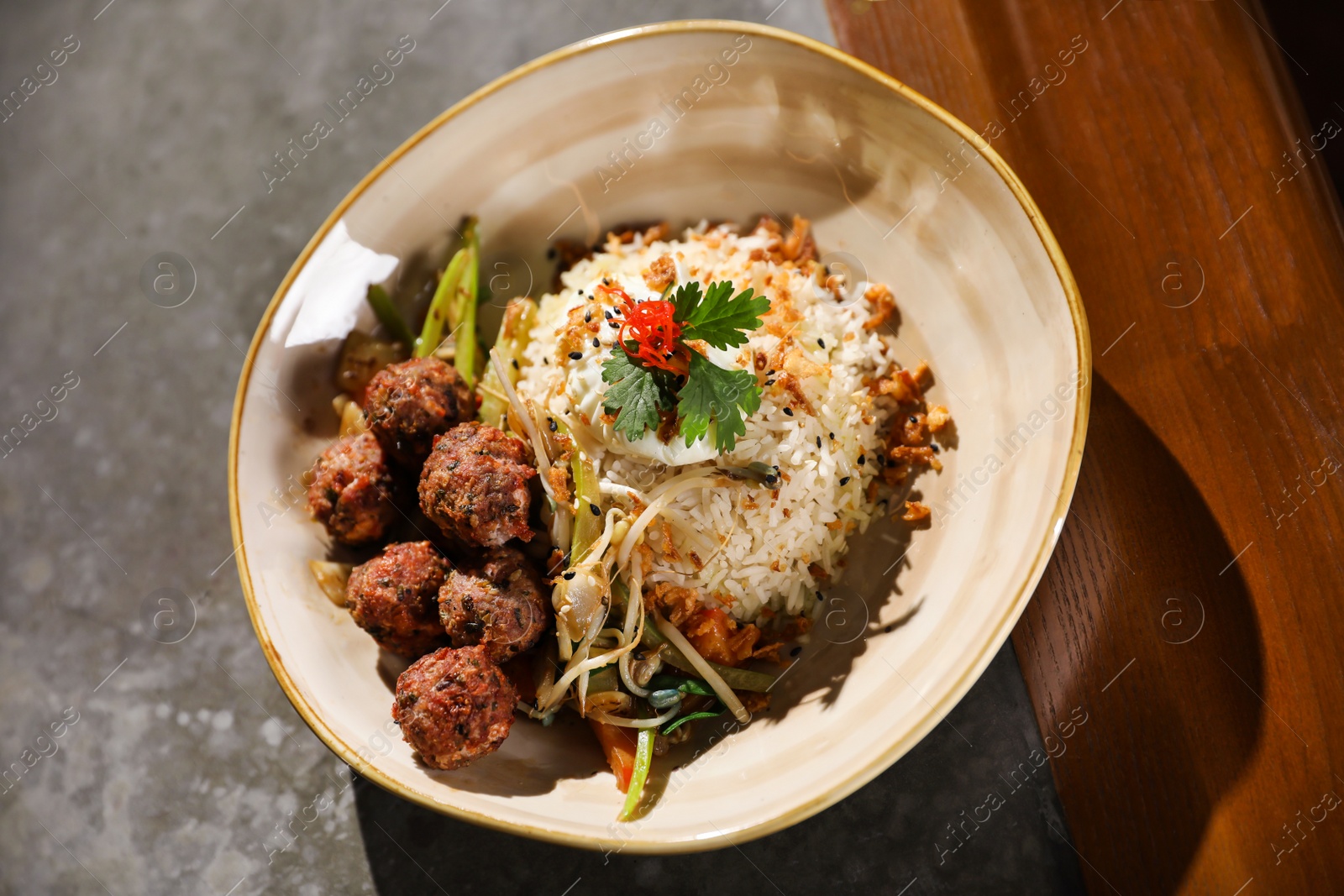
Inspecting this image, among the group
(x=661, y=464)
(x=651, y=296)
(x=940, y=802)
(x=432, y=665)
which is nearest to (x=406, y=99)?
(x=651, y=296)

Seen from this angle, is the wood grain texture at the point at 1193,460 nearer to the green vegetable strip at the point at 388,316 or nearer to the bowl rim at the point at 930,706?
the bowl rim at the point at 930,706

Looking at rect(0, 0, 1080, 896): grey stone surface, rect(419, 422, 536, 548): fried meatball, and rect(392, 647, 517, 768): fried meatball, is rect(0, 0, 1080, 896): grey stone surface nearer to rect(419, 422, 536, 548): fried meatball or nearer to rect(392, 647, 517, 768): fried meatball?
rect(392, 647, 517, 768): fried meatball

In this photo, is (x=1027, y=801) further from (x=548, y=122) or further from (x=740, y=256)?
(x=548, y=122)

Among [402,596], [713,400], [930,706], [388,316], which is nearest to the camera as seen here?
[930,706]

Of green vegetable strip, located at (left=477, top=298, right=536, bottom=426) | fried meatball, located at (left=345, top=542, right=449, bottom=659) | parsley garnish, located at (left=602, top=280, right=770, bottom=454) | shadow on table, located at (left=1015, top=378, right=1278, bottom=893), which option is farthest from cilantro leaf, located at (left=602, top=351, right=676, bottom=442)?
shadow on table, located at (left=1015, top=378, right=1278, bottom=893)

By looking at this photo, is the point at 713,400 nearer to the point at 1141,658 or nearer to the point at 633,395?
the point at 633,395

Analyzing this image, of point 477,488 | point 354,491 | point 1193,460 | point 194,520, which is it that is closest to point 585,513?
point 477,488
